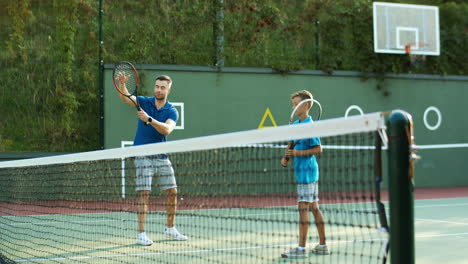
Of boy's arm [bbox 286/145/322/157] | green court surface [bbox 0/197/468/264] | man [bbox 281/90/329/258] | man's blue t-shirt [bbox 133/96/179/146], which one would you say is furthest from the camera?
man's blue t-shirt [bbox 133/96/179/146]

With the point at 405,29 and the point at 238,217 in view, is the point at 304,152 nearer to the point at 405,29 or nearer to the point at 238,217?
the point at 238,217

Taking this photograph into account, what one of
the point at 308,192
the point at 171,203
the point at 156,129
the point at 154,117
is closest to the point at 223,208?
the point at 308,192

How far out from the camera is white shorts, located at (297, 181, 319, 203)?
3838mm

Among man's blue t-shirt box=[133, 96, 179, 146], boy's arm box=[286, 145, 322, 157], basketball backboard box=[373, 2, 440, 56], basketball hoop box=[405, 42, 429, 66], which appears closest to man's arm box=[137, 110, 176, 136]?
man's blue t-shirt box=[133, 96, 179, 146]

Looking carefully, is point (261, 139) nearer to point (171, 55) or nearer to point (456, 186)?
point (171, 55)

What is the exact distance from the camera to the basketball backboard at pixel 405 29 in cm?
1275

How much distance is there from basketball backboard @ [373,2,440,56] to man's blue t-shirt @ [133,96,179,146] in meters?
7.91

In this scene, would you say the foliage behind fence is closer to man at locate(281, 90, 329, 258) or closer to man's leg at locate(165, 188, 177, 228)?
man's leg at locate(165, 188, 177, 228)

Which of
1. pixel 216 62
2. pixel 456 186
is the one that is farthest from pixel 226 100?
pixel 456 186

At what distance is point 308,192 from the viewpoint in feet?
13.2

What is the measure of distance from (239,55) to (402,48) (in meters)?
3.33

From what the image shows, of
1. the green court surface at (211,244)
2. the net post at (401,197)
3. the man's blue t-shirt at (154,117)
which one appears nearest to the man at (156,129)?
the man's blue t-shirt at (154,117)

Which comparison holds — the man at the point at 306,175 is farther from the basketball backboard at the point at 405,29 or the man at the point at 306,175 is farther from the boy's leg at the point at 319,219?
Result: the basketball backboard at the point at 405,29

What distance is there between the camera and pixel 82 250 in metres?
5.07
